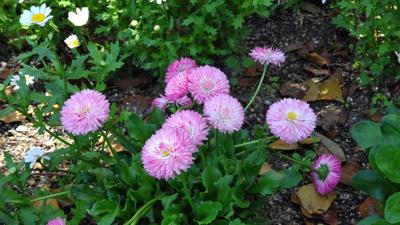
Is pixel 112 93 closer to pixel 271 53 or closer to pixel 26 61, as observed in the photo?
pixel 26 61

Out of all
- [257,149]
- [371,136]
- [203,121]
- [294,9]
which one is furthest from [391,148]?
[294,9]

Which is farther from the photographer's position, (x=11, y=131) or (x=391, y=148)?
(x=11, y=131)

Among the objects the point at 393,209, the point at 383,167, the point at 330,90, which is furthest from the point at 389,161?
the point at 330,90

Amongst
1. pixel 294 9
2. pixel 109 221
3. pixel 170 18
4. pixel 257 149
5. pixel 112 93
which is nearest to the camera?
pixel 109 221

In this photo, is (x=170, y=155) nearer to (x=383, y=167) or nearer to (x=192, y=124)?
(x=192, y=124)

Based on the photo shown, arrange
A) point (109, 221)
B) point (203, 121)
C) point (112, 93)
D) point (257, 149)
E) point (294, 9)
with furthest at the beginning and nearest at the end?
1. point (294, 9)
2. point (112, 93)
3. point (257, 149)
4. point (109, 221)
5. point (203, 121)

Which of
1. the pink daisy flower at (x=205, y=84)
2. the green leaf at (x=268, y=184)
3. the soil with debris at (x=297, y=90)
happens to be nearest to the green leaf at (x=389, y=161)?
the green leaf at (x=268, y=184)
